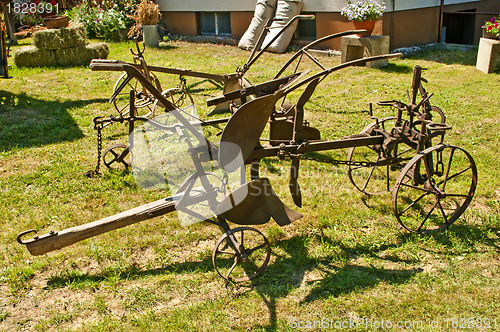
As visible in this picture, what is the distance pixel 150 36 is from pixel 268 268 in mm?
10398

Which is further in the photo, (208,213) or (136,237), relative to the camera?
(208,213)

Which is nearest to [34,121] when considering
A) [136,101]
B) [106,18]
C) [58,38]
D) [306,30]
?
[136,101]

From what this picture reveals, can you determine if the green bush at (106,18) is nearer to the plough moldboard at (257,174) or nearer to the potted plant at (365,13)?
the potted plant at (365,13)

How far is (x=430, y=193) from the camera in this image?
435cm

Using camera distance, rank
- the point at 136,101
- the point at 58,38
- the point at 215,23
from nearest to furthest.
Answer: the point at 136,101
the point at 58,38
the point at 215,23

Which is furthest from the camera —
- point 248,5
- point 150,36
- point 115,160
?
point 150,36

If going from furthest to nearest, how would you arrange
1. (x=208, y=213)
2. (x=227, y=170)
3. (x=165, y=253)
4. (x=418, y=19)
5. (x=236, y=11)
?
(x=236, y=11), (x=418, y=19), (x=208, y=213), (x=165, y=253), (x=227, y=170)

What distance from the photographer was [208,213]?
4.65 metres

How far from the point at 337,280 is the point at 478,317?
41.5 inches

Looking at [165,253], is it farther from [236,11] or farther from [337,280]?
[236,11]

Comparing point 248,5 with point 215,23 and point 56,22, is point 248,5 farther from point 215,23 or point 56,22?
point 56,22

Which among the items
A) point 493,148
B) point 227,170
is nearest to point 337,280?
point 227,170

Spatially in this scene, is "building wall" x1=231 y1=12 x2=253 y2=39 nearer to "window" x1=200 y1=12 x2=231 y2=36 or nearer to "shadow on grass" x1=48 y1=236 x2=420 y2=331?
"window" x1=200 y1=12 x2=231 y2=36

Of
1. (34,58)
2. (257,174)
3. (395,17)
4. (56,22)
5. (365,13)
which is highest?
(56,22)
